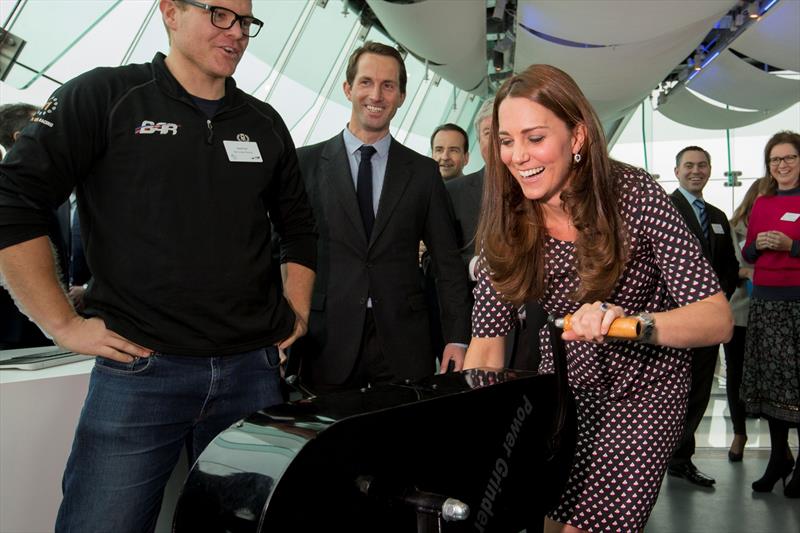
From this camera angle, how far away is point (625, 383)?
6.34 feet

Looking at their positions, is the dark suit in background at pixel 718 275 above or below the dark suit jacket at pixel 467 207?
below

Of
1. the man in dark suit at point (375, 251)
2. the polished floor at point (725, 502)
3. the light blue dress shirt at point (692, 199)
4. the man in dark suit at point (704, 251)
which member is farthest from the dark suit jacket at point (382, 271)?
the light blue dress shirt at point (692, 199)

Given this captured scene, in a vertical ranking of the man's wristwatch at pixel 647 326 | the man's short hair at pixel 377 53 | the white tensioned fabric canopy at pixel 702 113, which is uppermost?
the white tensioned fabric canopy at pixel 702 113

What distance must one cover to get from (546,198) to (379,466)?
0.99 meters

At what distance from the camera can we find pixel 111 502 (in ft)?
5.48

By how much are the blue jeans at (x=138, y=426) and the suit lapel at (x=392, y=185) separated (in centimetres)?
102

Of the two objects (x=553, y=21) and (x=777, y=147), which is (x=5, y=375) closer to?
(x=777, y=147)

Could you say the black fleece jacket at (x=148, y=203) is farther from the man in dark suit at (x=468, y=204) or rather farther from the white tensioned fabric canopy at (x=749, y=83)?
the white tensioned fabric canopy at (x=749, y=83)

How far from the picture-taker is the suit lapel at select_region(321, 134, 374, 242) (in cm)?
278

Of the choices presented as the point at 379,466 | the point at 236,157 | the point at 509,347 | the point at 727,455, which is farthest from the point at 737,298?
the point at 379,466

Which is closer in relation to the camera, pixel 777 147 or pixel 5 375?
pixel 5 375

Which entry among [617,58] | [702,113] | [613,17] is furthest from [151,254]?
[702,113]

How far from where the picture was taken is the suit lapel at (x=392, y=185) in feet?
9.11

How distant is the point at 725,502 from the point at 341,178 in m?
3.00
